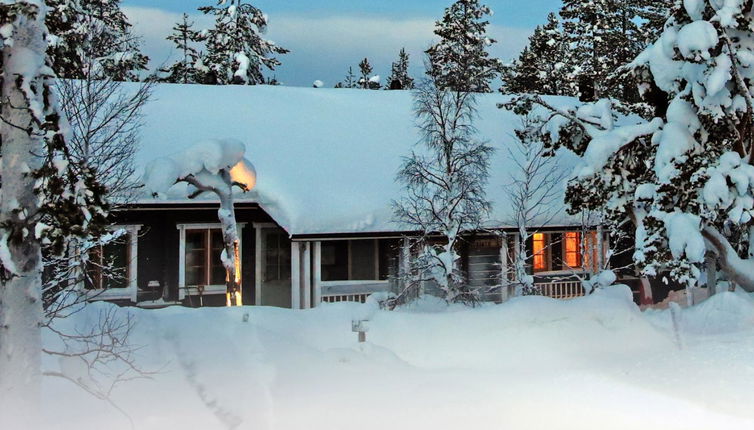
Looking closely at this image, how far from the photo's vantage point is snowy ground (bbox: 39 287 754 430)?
6.96m

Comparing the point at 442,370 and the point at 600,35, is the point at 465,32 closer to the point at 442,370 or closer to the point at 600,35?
the point at 600,35

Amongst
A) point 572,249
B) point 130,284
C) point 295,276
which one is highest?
point 572,249

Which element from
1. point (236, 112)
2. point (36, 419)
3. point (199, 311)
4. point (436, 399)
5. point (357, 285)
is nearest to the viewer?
point (36, 419)

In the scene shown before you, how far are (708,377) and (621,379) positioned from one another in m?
1.02

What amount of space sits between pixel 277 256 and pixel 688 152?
33.7 feet

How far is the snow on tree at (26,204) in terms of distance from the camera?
19.3 feet

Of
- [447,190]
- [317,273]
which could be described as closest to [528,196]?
[447,190]

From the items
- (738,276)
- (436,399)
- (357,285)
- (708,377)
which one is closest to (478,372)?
(436,399)

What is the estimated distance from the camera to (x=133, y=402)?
22.7ft

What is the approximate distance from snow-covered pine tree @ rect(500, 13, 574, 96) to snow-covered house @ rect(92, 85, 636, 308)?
68.8 feet

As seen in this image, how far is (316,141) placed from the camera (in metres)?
18.4

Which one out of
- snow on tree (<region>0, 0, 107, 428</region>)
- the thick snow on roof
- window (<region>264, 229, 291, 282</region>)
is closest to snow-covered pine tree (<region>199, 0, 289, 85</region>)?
the thick snow on roof

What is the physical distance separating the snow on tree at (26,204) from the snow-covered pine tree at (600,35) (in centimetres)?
2984

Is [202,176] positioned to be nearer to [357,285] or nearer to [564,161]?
[357,285]
